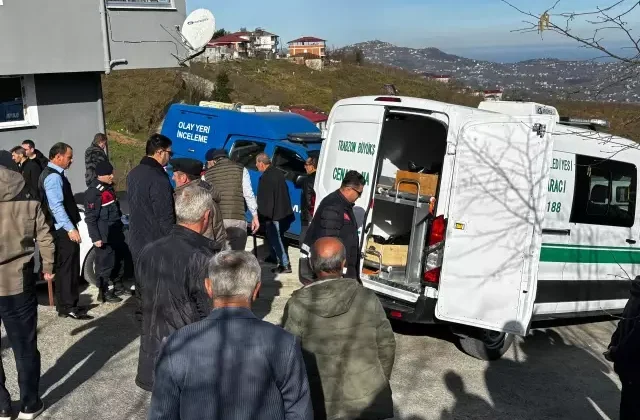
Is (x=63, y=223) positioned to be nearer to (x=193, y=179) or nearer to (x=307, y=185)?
(x=193, y=179)

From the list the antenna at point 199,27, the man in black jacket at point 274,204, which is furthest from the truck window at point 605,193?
the antenna at point 199,27

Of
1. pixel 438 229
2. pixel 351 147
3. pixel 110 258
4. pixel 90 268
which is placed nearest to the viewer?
pixel 438 229

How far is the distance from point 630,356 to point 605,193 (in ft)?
11.9

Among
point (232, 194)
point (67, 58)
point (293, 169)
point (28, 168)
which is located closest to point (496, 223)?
point (232, 194)

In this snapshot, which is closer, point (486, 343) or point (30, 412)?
point (30, 412)

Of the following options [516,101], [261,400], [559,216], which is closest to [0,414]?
[261,400]

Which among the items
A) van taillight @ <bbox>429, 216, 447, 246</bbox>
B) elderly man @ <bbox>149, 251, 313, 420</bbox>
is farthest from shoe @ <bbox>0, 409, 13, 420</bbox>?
van taillight @ <bbox>429, 216, 447, 246</bbox>

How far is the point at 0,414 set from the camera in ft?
15.8

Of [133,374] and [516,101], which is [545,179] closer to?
[516,101]

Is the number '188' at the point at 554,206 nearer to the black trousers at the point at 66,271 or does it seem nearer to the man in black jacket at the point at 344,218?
the man in black jacket at the point at 344,218

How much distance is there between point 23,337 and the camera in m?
4.73

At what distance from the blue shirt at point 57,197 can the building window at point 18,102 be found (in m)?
4.50

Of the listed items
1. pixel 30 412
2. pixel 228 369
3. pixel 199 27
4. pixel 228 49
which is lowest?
pixel 30 412

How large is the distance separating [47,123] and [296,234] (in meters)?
4.38
